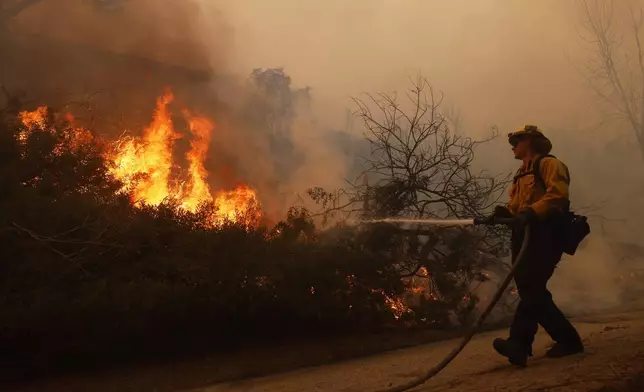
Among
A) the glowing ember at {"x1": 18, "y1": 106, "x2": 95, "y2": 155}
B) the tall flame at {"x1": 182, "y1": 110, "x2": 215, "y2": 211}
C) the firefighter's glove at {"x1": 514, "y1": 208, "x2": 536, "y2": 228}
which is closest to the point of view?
the firefighter's glove at {"x1": 514, "y1": 208, "x2": 536, "y2": 228}

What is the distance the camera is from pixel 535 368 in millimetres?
3322

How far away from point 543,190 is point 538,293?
0.81m

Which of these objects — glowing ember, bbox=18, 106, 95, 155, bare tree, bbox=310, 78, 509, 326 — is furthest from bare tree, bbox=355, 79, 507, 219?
glowing ember, bbox=18, 106, 95, 155

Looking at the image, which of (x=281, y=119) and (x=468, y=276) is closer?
(x=468, y=276)

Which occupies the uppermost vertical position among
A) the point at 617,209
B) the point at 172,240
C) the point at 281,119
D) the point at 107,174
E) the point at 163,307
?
the point at 281,119

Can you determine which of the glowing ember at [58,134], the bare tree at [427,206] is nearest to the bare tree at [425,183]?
the bare tree at [427,206]

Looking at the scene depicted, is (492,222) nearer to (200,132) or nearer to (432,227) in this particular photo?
(432,227)

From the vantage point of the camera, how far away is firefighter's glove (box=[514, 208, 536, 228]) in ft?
10.9

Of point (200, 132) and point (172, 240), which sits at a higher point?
point (200, 132)

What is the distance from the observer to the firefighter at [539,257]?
3.37 metres

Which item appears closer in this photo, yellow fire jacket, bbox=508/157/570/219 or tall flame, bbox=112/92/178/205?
yellow fire jacket, bbox=508/157/570/219

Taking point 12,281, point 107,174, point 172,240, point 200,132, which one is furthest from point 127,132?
point 12,281

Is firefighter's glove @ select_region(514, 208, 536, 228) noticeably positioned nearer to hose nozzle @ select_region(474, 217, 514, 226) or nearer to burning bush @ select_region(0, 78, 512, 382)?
hose nozzle @ select_region(474, 217, 514, 226)

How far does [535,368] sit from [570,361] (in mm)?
292
